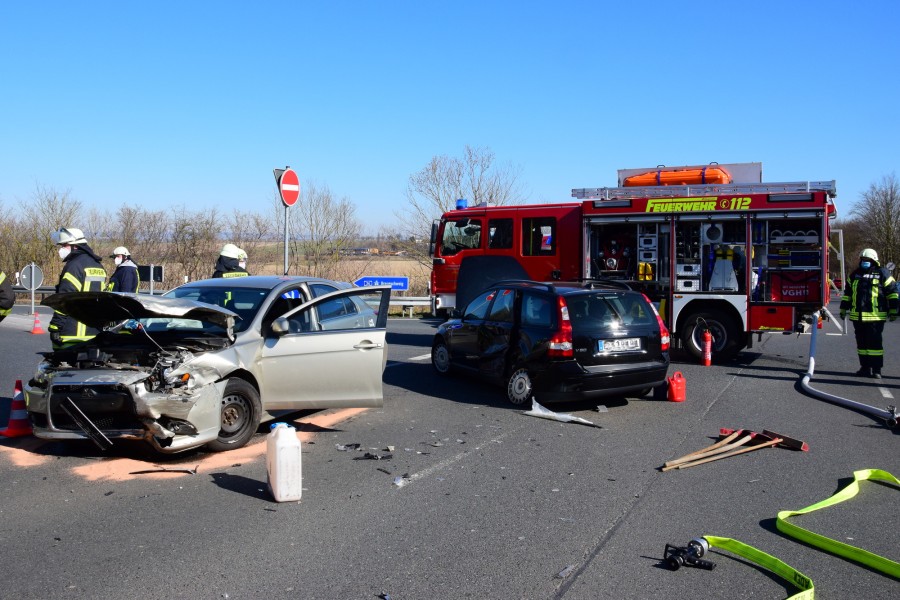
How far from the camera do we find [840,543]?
15.0 ft

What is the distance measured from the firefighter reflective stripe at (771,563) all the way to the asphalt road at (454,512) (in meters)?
0.06

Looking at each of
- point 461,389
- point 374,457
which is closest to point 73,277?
point 374,457

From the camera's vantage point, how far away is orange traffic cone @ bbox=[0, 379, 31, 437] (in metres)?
7.47

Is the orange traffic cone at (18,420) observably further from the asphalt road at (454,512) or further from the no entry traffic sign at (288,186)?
the no entry traffic sign at (288,186)

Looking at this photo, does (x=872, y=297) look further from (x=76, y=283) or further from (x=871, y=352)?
(x=76, y=283)

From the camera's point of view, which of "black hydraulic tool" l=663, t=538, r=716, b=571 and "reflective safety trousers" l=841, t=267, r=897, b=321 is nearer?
"black hydraulic tool" l=663, t=538, r=716, b=571

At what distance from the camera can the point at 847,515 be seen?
5.36 m

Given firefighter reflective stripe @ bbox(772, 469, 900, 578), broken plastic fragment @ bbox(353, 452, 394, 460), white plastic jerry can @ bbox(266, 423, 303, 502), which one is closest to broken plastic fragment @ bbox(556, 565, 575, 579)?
firefighter reflective stripe @ bbox(772, 469, 900, 578)

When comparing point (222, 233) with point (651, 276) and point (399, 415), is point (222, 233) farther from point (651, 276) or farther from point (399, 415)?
point (399, 415)

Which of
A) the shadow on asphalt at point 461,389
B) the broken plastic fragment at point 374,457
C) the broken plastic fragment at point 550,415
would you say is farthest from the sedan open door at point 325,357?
the shadow on asphalt at point 461,389

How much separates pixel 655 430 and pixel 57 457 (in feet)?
18.8

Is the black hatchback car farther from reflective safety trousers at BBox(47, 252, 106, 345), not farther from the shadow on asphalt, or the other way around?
reflective safety trousers at BBox(47, 252, 106, 345)

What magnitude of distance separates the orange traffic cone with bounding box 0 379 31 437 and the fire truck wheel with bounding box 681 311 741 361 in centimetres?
1012

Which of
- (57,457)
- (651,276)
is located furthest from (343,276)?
(57,457)
